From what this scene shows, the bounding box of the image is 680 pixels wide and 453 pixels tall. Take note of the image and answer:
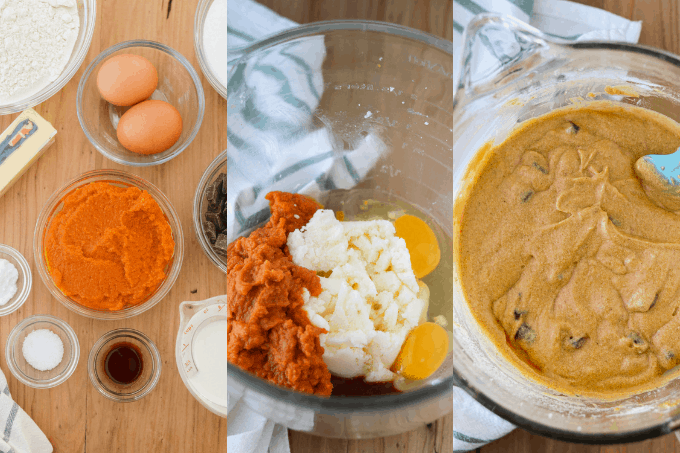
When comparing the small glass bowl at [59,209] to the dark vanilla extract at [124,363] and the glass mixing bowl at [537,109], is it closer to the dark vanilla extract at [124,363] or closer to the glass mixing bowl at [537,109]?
the dark vanilla extract at [124,363]

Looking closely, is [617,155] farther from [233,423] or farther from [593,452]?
[233,423]

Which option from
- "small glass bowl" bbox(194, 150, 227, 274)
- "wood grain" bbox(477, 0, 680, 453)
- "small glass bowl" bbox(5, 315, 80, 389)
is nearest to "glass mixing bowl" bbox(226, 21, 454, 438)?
"small glass bowl" bbox(194, 150, 227, 274)

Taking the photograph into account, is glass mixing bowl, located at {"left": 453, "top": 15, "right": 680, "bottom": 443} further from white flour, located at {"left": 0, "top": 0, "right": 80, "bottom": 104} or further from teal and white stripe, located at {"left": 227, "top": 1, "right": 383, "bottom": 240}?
white flour, located at {"left": 0, "top": 0, "right": 80, "bottom": 104}

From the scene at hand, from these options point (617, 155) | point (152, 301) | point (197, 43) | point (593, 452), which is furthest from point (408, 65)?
point (593, 452)

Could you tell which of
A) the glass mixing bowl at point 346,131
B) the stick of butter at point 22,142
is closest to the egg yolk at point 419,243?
the glass mixing bowl at point 346,131

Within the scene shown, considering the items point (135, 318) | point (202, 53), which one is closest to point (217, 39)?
point (202, 53)

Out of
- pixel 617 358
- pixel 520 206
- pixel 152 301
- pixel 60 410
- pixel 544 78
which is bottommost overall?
pixel 60 410

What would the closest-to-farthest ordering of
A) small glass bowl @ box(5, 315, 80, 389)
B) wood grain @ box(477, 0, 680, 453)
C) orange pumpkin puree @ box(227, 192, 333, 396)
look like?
orange pumpkin puree @ box(227, 192, 333, 396)
wood grain @ box(477, 0, 680, 453)
small glass bowl @ box(5, 315, 80, 389)
